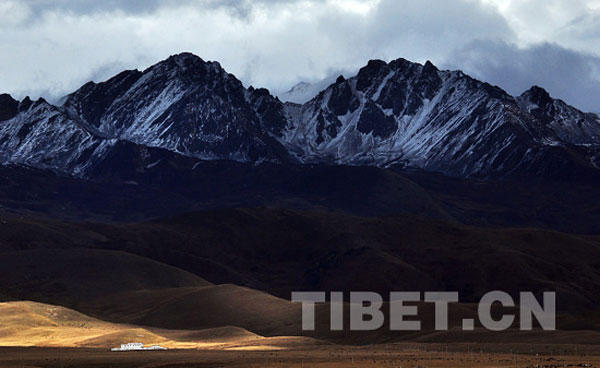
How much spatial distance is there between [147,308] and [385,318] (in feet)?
179

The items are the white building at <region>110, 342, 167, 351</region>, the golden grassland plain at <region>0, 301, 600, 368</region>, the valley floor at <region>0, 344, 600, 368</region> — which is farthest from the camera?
the white building at <region>110, 342, 167, 351</region>

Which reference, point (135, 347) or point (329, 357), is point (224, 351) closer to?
point (135, 347)

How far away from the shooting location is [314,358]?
323 feet

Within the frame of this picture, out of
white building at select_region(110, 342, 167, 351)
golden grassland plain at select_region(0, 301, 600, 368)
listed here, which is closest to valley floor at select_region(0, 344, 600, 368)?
golden grassland plain at select_region(0, 301, 600, 368)

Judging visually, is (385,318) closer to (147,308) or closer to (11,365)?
(147,308)

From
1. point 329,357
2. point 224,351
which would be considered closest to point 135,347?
point 224,351

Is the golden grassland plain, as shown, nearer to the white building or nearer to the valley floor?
the valley floor

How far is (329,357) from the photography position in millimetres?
99625

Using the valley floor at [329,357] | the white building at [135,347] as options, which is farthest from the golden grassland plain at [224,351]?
the white building at [135,347]

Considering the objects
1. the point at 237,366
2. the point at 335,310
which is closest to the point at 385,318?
the point at 335,310

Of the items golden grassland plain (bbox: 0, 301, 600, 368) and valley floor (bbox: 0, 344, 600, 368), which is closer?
valley floor (bbox: 0, 344, 600, 368)

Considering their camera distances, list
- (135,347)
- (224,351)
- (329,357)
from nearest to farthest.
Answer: (329,357)
(224,351)
(135,347)

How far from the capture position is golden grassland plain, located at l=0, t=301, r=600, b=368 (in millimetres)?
91000

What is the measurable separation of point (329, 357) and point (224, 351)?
56.9ft
